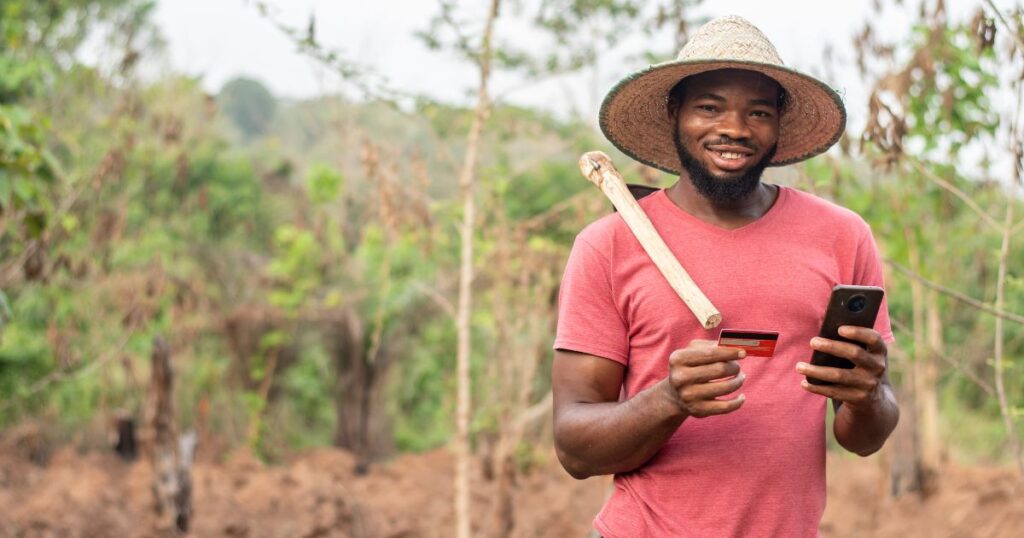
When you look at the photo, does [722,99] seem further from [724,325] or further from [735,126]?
[724,325]

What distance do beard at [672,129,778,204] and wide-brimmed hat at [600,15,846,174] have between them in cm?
15

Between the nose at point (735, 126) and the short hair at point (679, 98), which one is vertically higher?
the short hair at point (679, 98)

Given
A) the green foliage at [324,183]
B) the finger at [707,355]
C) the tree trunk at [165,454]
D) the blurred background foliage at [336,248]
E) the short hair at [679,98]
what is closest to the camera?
the finger at [707,355]

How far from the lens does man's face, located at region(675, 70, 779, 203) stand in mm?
2121

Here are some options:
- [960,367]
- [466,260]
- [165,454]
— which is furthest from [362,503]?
[960,367]

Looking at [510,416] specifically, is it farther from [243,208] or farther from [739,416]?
[243,208]

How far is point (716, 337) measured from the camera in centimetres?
202

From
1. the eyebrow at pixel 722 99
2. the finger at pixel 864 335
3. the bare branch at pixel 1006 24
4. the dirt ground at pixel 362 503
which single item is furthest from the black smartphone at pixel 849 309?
the dirt ground at pixel 362 503

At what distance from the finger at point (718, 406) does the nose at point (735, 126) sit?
1.81 ft

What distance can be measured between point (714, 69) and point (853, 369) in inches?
24.9

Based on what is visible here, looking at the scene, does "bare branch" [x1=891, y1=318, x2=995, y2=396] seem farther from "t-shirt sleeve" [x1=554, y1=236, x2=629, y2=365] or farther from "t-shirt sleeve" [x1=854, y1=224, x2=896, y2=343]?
"t-shirt sleeve" [x1=554, y1=236, x2=629, y2=365]

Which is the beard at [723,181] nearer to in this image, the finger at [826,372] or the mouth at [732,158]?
the mouth at [732,158]

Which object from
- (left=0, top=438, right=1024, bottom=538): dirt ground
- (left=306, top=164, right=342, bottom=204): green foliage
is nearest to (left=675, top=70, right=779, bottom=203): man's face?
(left=0, top=438, right=1024, bottom=538): dirt ground

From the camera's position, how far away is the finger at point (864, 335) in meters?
1.82
